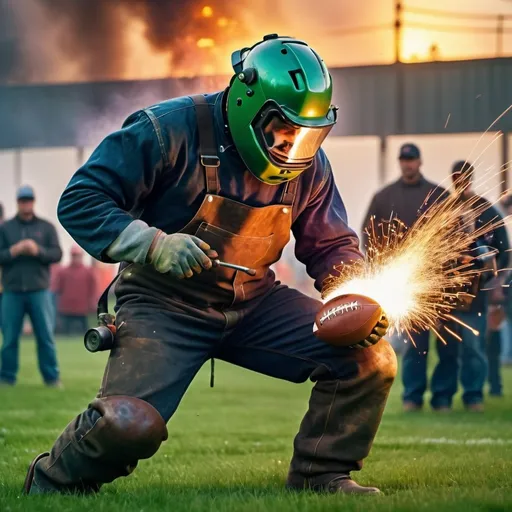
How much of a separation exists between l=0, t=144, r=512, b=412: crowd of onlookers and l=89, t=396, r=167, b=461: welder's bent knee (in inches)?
106

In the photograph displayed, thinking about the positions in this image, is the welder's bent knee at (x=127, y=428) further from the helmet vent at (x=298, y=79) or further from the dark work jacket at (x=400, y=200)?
the dark work jacket at (x=400, y=200)

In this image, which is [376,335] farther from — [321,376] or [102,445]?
[102,445]

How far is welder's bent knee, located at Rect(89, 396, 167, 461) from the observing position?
16.3 feet

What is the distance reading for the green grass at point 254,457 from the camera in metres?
4.78

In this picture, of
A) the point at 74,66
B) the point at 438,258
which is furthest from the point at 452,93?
the point at 438,258

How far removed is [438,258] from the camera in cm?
643

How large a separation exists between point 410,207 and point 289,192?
17.7 feet

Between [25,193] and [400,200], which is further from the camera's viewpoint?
[25,193]

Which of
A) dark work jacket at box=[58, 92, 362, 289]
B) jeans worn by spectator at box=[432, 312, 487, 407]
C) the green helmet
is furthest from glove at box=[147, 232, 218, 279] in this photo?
jeans worn by spectator at box=[432, 312, 487, 407]

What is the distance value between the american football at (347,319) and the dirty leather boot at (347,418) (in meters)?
0.14

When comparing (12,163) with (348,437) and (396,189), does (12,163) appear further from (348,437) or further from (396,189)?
(348,437)

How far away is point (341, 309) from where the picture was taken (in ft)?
17.4

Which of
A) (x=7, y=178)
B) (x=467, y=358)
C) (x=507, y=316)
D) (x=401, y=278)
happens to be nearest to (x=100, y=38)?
(x=7, y=178)

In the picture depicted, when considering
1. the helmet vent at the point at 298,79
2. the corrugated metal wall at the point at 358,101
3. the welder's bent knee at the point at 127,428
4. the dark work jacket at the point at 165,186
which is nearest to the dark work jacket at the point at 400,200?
the dark work jacket at the point at 165,186
